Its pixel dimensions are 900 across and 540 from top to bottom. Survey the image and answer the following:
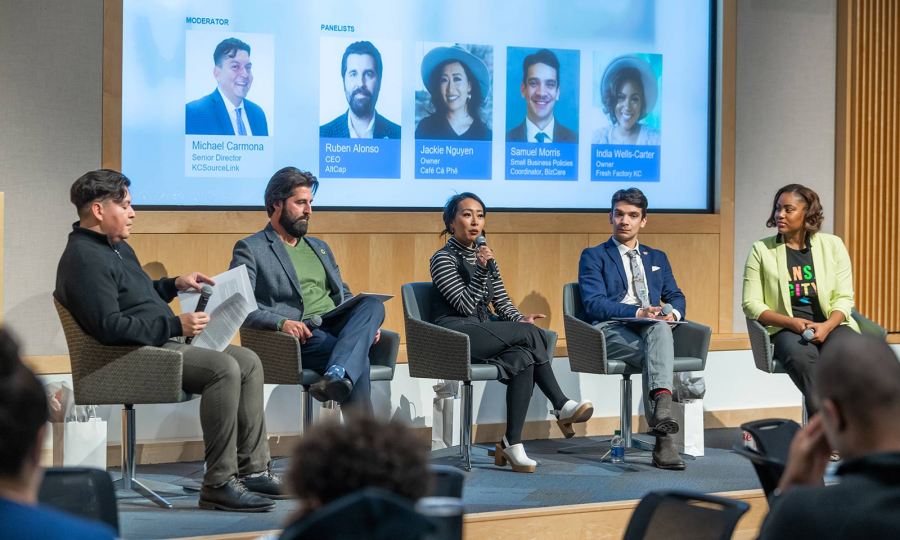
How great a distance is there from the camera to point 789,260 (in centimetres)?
609

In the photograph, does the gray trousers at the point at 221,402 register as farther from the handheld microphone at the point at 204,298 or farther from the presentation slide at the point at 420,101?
the presentation slide at the point at 420,101

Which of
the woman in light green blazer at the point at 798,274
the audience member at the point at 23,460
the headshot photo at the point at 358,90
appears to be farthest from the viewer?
the headshot photo at the point at 358,90

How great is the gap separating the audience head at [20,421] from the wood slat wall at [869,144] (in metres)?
6.25

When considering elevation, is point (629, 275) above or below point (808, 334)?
above

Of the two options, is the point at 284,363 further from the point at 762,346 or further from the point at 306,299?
the point at 762,346

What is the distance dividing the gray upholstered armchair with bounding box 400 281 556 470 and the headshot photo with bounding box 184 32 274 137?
1.23 m

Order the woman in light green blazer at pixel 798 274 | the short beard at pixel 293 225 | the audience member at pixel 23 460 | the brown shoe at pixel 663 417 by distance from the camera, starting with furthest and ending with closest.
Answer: the woman in light green blazer at pixel 798 274
the brown shoe at pixel 663 417
the short beard at pixel 293 225
the audience member at pixel 23 460

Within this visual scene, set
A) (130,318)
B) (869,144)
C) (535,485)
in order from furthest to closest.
Answer: (869,144)
(535,485)
(130,318)

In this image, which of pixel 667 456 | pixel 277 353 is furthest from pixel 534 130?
pixel 277 353

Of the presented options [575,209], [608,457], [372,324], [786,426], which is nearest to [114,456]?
[372,324]

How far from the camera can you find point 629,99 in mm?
6797

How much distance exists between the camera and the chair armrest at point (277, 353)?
16.4 feet

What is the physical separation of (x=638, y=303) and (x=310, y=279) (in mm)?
1731

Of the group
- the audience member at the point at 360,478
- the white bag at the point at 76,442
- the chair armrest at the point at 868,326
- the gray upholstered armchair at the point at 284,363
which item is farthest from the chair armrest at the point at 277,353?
the audience member at the point at 360,478
